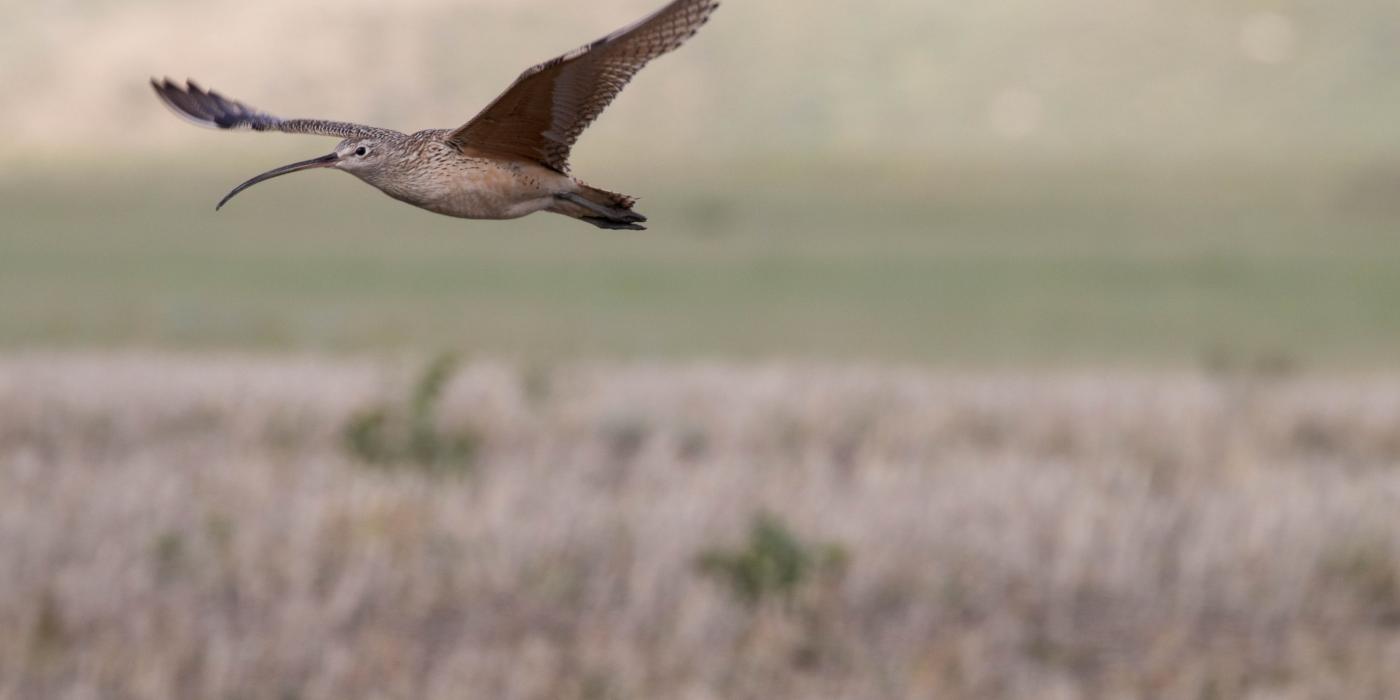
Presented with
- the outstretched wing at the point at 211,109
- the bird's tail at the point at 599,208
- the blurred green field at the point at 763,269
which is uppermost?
the outstretched wing at the point at 211,109

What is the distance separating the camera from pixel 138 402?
17703mm

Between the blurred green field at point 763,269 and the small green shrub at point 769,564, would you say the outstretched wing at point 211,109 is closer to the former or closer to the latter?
the blurred green field at point 763,269

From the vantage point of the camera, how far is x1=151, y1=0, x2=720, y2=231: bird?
992 millimetres

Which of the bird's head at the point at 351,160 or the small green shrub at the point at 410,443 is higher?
the bird's head at the point at 351,160

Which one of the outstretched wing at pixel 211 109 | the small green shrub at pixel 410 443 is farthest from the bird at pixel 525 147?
the small green shrub at pixel 410 443

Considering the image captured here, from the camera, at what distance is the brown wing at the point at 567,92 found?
3.33ft

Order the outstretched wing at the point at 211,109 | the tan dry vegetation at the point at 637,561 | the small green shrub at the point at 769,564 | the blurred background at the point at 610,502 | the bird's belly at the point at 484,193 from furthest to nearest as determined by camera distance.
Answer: the tan dry vegetation at the point at 637,561 → the small green shrub at the point at 769,564 → the blurred background at the point at 610,502 → the outstretched wing at the point at 211,109 → the bird's belly at the point at 484,193

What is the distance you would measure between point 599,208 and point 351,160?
17 cm

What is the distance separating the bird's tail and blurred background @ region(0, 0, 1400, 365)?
31 millimetres

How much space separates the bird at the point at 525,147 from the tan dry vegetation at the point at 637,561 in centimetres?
1086

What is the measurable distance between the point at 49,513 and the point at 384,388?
15.2 feet

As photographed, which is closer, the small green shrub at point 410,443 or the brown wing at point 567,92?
the brown wing at point 567,92

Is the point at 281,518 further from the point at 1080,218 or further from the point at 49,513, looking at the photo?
the point at 1080,218

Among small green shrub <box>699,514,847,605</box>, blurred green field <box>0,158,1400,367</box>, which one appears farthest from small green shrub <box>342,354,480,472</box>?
small green shrub <box>699,514,847,605</box>
